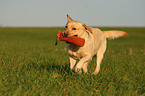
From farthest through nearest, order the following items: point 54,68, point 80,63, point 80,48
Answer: point 54,68 → point 80,48 → point 80,63

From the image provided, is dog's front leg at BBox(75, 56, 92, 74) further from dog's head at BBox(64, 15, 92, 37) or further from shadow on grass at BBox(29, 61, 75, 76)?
dog's head at BBox(64, 15, 92, 37)

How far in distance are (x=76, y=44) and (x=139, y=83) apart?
1621 millimetres

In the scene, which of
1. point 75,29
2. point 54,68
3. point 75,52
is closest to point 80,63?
point 75,52

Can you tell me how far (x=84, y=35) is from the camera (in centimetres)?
463

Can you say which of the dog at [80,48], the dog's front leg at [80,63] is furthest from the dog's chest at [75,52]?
the dog's front leg at [80,63]

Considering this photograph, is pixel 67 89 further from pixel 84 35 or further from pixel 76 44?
pixel 84 35

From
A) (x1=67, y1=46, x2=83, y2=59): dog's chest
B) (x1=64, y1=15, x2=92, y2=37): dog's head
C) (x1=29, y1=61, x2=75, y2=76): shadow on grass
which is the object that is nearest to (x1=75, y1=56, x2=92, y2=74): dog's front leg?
(x1=67, y1=46, x2=83, y2=59): dog's chest

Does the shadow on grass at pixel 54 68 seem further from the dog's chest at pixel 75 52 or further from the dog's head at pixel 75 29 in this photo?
the dog's head at pixel 75 29

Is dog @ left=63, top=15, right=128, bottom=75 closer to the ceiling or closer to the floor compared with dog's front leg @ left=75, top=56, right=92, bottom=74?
closer to the ceiling

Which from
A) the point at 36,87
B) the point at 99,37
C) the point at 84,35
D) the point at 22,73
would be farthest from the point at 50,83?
the point at 99,37

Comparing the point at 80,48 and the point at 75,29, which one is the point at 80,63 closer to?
the point at 80,48

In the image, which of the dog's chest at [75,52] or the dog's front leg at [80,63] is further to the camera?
the dog's chest at [75,52]

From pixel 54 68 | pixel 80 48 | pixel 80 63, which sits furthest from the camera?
pixel 54 68

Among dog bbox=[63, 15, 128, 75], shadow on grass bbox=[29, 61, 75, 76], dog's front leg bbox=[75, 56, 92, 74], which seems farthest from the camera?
shadow on grass bbox=[29, 61, 75, 76]
